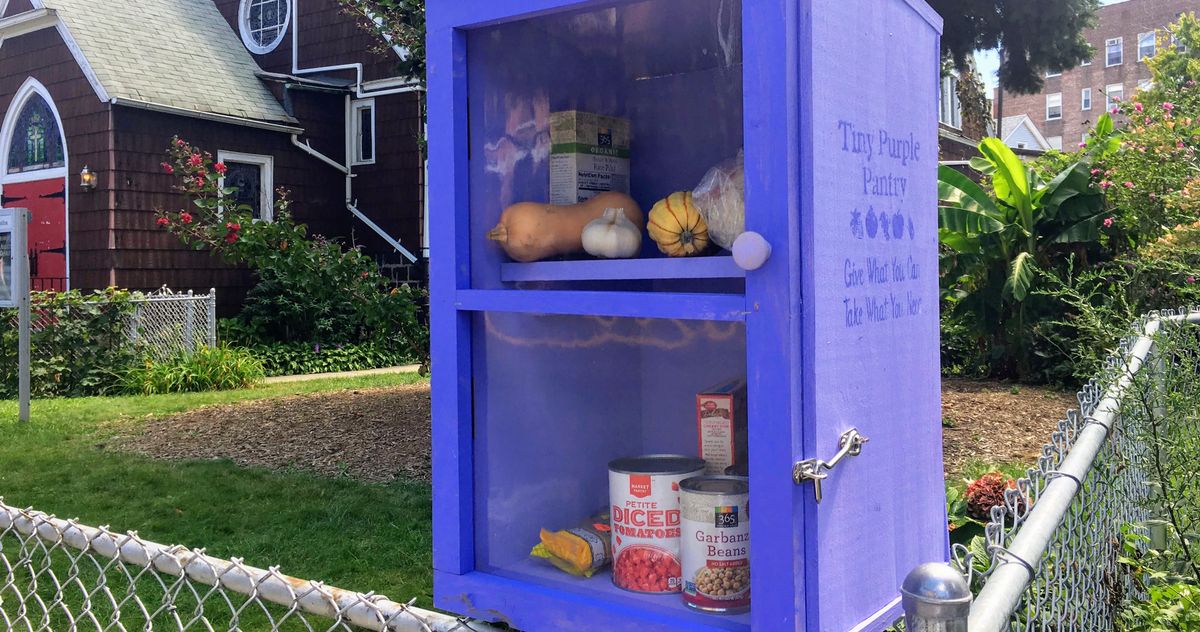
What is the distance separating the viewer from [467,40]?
187cm

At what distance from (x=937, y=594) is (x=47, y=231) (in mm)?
16074

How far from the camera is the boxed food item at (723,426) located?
6.50 ft

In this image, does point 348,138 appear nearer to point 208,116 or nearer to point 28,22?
point 208,116

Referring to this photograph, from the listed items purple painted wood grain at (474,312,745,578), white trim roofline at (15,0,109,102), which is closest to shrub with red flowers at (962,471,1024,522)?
purple painted wood grain at (474,312,745,578)

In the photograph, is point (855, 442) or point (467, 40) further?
point (467, 40)

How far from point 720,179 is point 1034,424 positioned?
5.99 meters

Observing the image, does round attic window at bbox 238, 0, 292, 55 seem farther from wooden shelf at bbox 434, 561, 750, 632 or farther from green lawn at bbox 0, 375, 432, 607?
wooden shelf at bbox 434, 561, 750, 632

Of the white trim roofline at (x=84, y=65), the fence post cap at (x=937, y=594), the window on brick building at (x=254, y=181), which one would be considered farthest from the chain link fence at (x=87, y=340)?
the fence post cap at (x=937, y=594)

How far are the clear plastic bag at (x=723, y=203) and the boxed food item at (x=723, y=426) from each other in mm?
327

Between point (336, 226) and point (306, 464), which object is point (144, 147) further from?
point (306, 464)

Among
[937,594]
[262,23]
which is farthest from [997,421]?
[262,23]

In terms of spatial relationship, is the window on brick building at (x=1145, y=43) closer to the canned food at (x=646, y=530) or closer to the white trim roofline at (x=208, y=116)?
the white trim roofline at (x=208, y=116)

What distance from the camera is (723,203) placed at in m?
1.81

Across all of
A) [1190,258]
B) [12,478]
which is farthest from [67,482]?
[1190,258]
